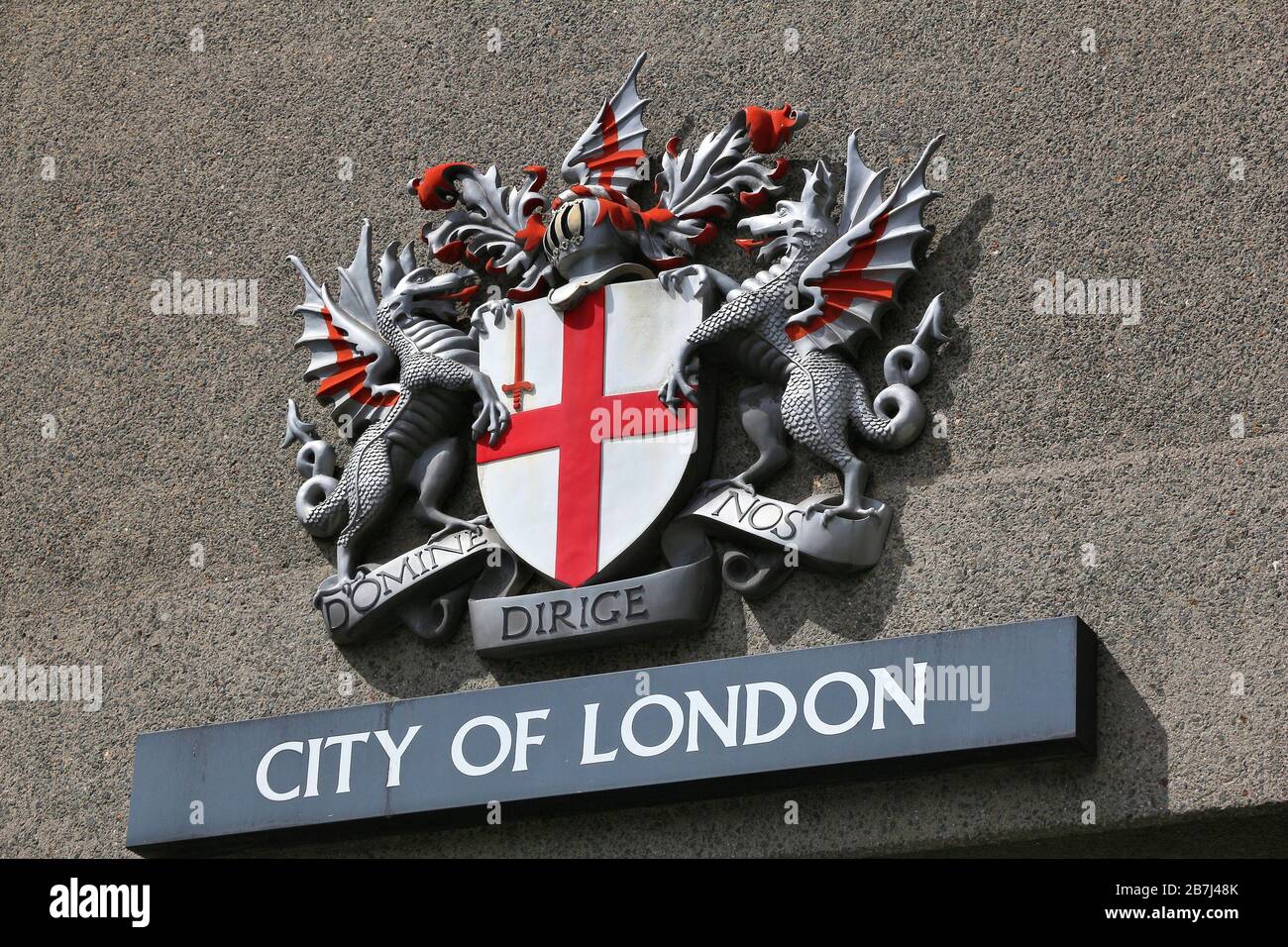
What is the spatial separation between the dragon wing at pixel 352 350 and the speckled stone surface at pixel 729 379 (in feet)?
0.68

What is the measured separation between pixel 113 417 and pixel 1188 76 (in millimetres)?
4057

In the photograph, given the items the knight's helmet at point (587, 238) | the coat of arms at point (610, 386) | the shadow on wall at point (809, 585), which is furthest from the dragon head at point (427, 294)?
the shadow on wall at point (809, 585)

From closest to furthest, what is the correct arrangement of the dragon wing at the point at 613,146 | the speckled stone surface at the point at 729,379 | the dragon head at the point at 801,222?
the speckled stone surface at the point at 729,379 → the dragon head at the point at 801,222 → the dragon wing at the point at 613,146

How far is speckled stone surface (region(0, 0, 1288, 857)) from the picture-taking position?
6.70 m

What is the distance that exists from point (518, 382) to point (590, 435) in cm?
36

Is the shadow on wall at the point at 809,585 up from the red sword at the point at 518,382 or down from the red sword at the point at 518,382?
down

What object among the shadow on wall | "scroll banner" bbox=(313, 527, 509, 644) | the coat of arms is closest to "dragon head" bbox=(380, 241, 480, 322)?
the coat of arms

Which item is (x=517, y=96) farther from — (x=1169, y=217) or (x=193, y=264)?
(x=1169, y=217)

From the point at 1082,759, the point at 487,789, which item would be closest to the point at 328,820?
the point at 487,789

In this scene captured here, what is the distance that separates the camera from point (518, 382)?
25.2 feet

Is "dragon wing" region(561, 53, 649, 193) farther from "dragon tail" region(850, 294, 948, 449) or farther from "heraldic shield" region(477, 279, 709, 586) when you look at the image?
"dragon tail" region(850, 294, 948, 449)

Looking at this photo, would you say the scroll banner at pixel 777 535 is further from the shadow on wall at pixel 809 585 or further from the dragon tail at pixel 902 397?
the dragon tail at pixel 902 397

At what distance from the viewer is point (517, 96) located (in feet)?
27.6

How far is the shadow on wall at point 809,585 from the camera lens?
711 centimetres
